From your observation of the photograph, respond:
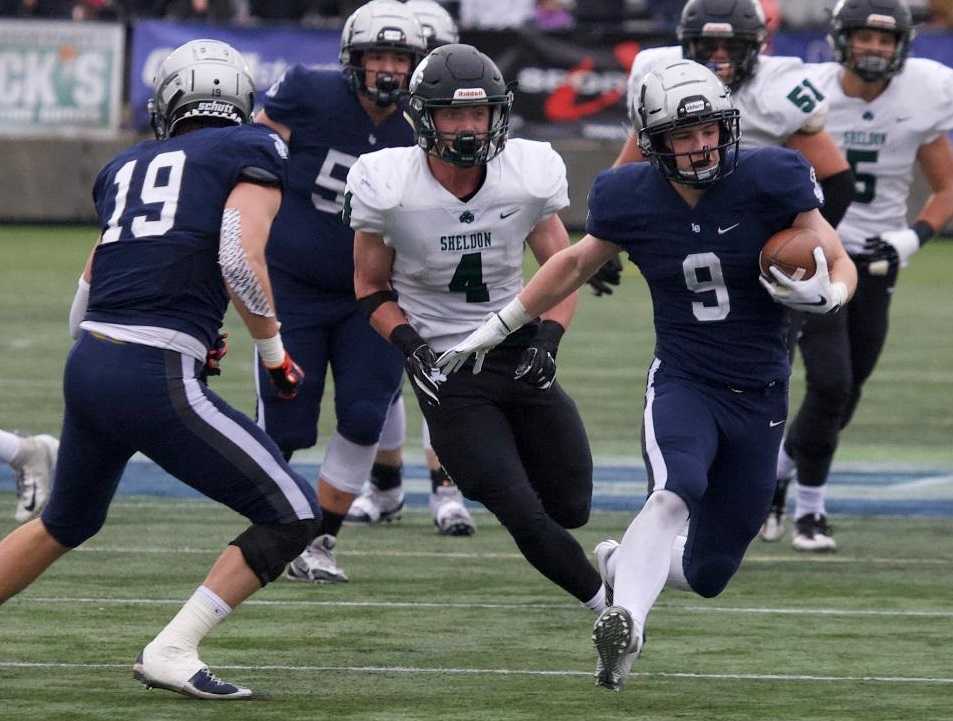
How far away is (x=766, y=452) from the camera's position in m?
5.52

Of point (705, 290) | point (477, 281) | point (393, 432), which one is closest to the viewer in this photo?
point (705, 290)

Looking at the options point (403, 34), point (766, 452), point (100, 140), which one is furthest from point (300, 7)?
point (766, 452)

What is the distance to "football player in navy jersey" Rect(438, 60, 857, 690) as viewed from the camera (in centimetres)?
535

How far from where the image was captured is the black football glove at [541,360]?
221 inches

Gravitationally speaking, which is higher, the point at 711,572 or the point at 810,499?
the point at 711,572

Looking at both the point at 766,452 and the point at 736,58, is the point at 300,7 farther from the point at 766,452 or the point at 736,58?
the point at 766,452

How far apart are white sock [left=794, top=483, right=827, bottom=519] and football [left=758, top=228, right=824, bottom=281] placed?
2263 millimetres

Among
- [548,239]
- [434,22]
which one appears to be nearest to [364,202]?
[548,239]

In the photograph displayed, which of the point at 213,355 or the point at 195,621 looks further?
the point at 213,355

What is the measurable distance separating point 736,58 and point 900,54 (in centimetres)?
73

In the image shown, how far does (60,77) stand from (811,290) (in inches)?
571

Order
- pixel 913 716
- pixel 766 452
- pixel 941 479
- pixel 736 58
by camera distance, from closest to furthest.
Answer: pixel 913 716 → pixel 766 452 → pixel 736 58 → pixel 941 479

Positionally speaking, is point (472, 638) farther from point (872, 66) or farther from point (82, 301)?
point (872, 66)

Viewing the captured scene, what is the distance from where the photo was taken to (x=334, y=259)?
6.96 metres
